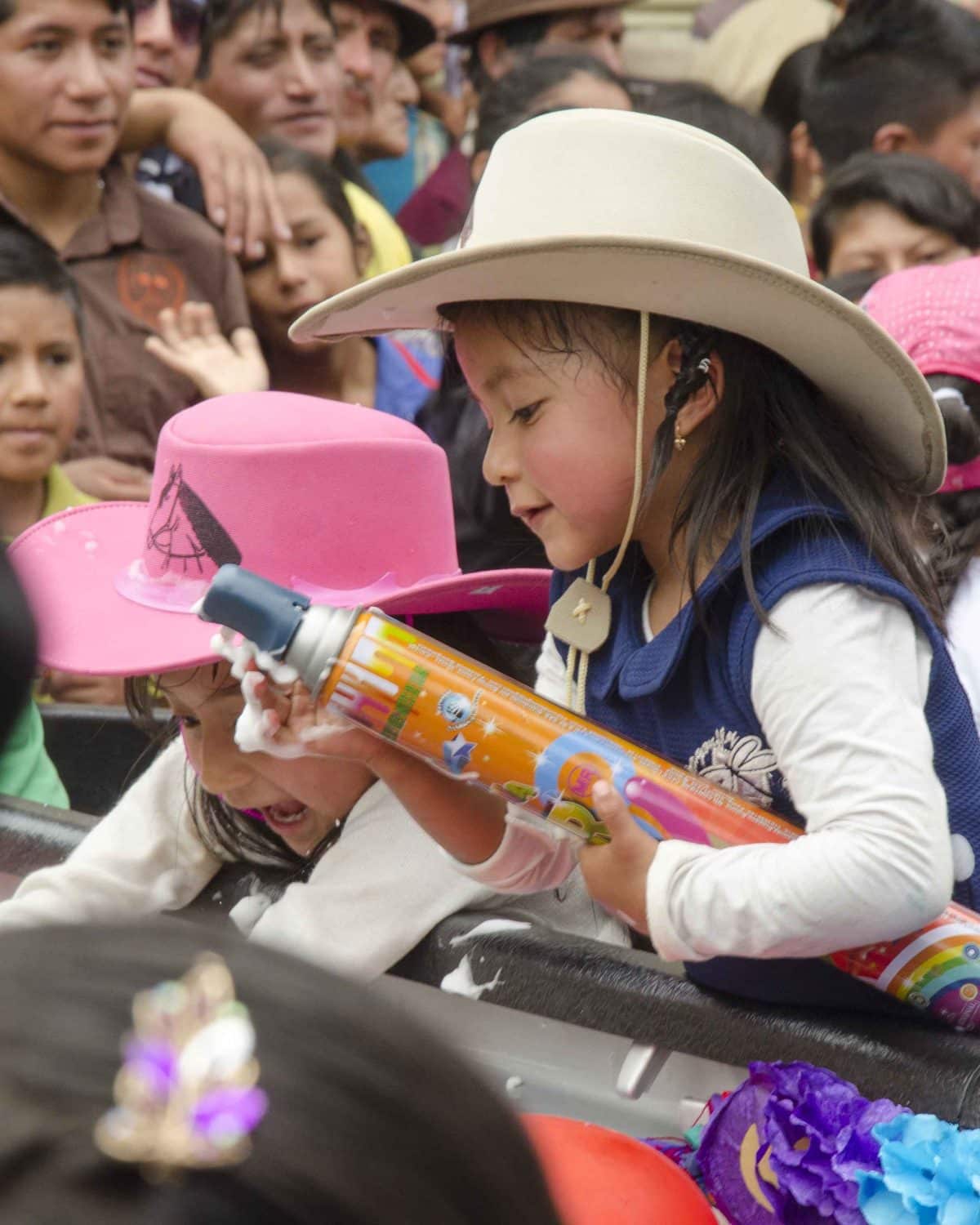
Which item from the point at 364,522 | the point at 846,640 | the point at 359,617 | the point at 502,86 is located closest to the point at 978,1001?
the point at 846,640

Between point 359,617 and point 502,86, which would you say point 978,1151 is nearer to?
point 359,617

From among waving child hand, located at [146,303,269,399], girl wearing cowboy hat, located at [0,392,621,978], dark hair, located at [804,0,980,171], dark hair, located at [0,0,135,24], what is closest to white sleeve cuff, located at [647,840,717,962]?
girl wearing cowboy hat, located at [0,392,621,978]

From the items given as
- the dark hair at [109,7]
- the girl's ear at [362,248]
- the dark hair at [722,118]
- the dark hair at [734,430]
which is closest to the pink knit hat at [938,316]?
the dark hair at [734,430]

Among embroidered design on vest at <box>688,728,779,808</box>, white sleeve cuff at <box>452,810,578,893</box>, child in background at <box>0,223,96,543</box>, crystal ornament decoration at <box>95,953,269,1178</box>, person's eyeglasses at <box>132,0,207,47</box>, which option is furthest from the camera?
person's eyeglasses at <box>132,0,207,47</box>

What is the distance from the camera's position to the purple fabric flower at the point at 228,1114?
0.44 metres

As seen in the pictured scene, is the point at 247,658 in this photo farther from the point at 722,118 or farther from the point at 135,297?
the point at 722,118

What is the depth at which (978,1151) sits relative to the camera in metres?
1.00

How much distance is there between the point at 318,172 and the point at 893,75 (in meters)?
1.26

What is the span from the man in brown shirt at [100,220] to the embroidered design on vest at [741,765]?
5.10 feet

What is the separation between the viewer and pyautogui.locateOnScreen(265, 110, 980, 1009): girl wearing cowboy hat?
111 cm

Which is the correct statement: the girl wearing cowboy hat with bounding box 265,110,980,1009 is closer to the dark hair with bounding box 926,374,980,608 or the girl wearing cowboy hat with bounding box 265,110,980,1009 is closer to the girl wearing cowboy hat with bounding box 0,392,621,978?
the girl wearing cowboy hat with bounding box 0,392,621,978

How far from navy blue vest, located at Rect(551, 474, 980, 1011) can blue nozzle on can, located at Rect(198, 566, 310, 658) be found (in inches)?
11.2

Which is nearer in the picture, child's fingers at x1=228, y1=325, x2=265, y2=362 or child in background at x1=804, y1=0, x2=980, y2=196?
child's fingers at x1=228, y1=325, x2=265, y2=362

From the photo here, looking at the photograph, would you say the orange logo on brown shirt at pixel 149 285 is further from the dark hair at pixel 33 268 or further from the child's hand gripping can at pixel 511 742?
the child's hand gripping can at pixel 511 742
